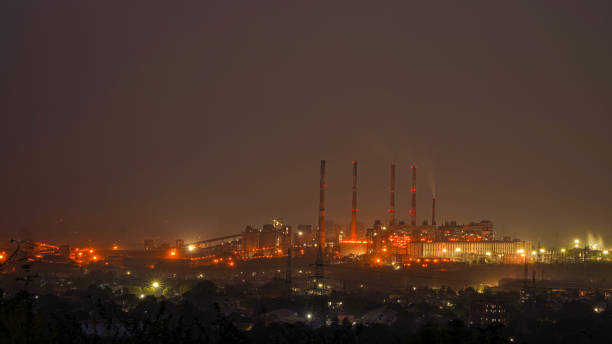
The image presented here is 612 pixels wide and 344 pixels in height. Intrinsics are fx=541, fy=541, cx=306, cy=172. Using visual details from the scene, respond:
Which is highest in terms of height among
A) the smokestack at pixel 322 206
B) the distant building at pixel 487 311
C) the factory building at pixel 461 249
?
the smokestack at pixel 322 206

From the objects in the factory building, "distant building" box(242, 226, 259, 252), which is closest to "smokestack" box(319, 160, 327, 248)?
A: the factory building

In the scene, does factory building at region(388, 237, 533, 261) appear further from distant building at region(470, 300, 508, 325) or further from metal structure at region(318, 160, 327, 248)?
distant building at region(470, 300, 508, 325)

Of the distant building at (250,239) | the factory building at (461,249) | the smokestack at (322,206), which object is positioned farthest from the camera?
the distant building at (250,239)

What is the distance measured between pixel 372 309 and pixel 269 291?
8487 millimetres

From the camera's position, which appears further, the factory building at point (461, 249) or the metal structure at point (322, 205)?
the factory building at point (461, 249)

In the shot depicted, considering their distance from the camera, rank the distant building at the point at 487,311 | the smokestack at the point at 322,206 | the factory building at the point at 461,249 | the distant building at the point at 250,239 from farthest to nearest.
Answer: the distant building at the point at 250,239
the factory building at the point at 461,249
the smokestack at the point at 322,206
the distant building at the point at 487,311

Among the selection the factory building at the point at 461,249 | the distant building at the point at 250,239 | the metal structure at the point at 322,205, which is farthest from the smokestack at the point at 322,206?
the distant building at the point at 250,239

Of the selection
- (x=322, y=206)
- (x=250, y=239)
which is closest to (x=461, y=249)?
(x=322, y=206)

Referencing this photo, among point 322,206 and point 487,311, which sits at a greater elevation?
point 322,206

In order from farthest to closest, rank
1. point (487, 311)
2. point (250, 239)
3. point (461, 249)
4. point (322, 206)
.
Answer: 1. point (250, 239)
2. point (461, 249)
3. point (322, 206)
4. point (487, 311)

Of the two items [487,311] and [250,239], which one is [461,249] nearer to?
[250,239]

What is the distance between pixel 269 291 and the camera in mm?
28656

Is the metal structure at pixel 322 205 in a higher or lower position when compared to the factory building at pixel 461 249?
higher

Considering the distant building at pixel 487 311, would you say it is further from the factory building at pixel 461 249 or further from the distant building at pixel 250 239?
the distant building at pixel 250 239
